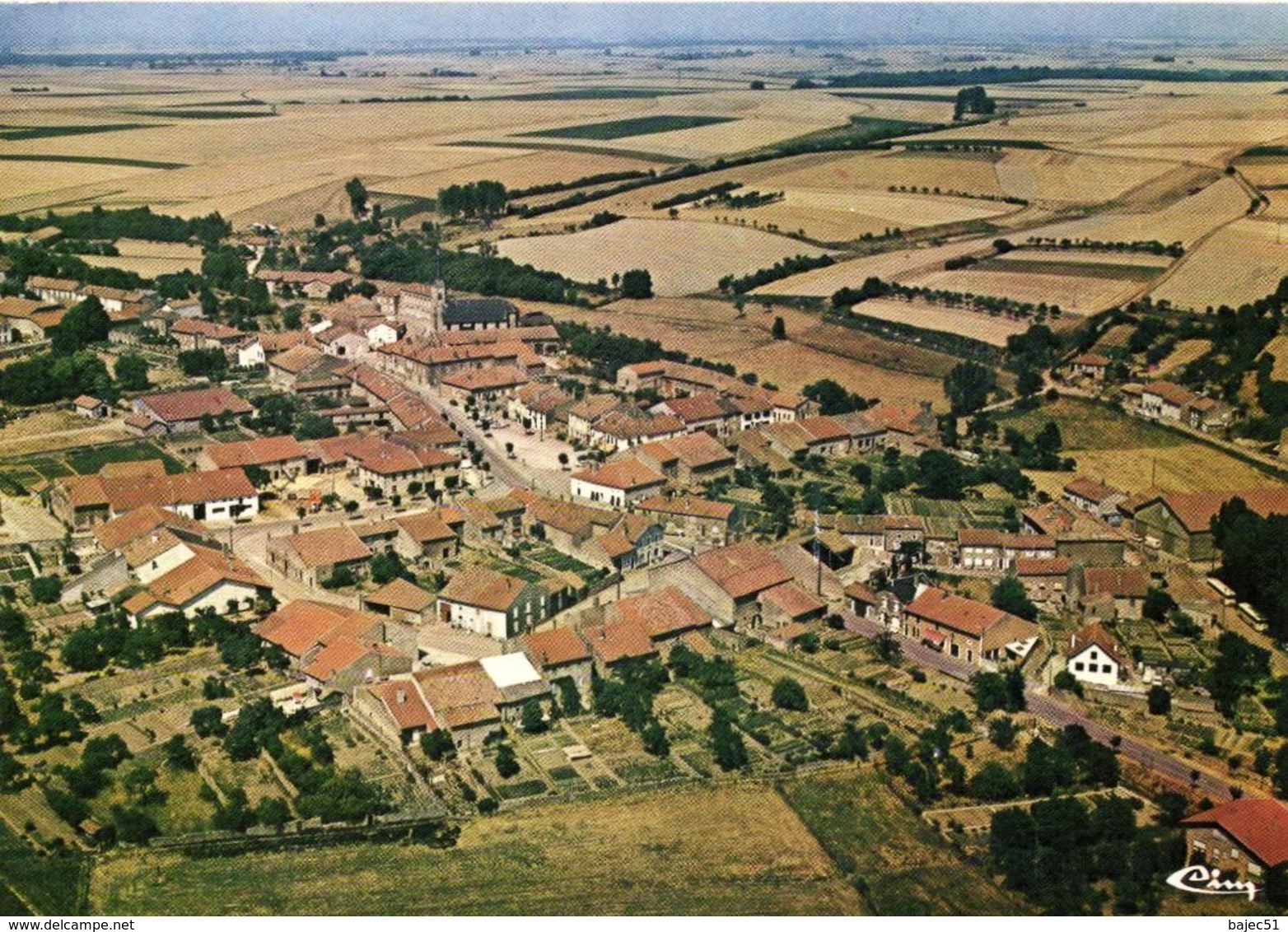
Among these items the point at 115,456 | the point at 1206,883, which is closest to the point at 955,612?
the point at 1206,883

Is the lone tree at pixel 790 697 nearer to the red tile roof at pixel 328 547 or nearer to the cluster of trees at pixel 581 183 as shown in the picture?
the red tile roof at pixel 328 547

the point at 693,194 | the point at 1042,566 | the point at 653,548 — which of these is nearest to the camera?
the point at 1042,566

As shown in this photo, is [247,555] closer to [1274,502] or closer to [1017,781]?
[1017,781]

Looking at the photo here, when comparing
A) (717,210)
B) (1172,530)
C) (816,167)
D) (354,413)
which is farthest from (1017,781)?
(816,167)

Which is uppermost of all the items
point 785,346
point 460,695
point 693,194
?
Result: point 693,194

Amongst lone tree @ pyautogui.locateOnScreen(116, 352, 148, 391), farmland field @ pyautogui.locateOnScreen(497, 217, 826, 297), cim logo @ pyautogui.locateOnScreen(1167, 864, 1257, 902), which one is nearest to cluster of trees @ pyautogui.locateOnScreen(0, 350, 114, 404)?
lone tree @ pyautogui.locateOnScreen(116, 352, 148, 391)

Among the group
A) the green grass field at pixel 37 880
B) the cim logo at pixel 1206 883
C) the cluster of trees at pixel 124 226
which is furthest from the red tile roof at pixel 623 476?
the cluster of trees at pixel 124 226

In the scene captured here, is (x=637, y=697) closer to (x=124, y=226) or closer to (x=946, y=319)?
(x=946, y=319)
